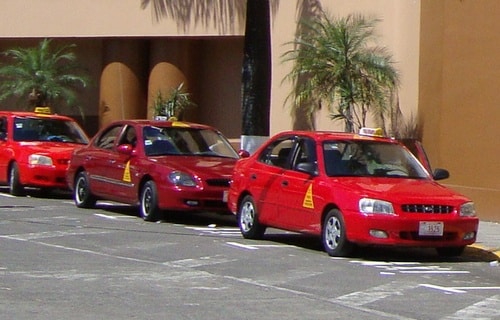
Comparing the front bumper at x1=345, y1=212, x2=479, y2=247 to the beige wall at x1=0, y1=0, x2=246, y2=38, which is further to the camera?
the beige wall at x1=0, y1=0, x2=246, y2=38

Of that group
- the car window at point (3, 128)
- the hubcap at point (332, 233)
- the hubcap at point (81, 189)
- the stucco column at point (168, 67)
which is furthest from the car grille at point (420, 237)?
the stucco column at point (168, 67)

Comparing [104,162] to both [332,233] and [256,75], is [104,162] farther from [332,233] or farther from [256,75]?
[332,233]

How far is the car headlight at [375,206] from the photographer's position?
1319 cm

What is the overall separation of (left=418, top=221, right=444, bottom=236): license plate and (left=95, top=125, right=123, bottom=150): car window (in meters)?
6.54

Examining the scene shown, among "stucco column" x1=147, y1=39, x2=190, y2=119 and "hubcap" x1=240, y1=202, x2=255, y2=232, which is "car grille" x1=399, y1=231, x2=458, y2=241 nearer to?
"hubcap" x1=240, y1=202, x2=255, y2=232

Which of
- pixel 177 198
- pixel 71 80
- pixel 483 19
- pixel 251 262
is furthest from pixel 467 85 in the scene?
pixel 71 80

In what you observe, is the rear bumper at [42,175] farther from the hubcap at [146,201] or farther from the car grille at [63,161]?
the hubcap at [146,201]

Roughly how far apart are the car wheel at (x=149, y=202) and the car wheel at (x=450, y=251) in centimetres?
447

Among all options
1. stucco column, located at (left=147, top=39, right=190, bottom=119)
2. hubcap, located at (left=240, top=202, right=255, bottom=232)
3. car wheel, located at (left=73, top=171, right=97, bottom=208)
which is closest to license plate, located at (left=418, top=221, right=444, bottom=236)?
hubcap, located at (left=240, top=202, right=255, bottom=232)

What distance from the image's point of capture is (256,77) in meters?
20.0

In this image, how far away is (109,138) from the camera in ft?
60.8

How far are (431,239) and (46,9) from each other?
1781 cm

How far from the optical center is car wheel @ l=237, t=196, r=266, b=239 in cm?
1512

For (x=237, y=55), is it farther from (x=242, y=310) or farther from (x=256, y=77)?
(x=242, y=310)
